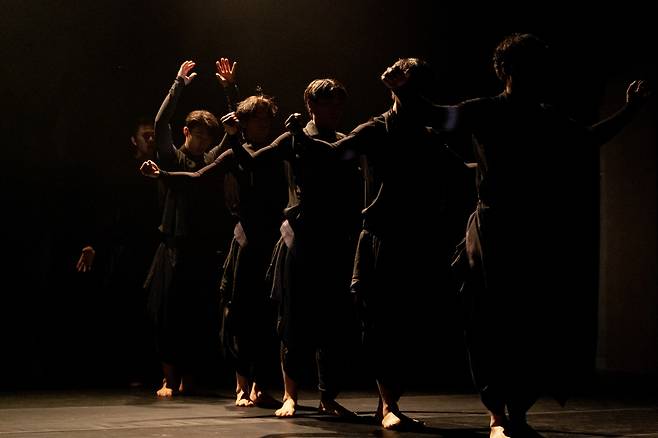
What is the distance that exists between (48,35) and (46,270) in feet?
4.74

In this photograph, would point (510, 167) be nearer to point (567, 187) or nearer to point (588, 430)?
point (567, 187)

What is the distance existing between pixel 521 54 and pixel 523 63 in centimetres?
3

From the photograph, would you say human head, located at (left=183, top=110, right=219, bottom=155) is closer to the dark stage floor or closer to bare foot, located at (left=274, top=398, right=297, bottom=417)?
the dark stage floor

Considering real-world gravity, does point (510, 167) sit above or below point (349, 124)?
below

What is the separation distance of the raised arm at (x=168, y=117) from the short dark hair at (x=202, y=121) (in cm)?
16

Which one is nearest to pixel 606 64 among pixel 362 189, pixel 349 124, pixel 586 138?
pixel 349 124

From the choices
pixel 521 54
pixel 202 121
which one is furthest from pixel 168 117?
pixel 521 54

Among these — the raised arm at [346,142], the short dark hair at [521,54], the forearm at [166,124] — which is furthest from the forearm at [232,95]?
the short dark hair at [521,54]

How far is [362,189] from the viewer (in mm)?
4621

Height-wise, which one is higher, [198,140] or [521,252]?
[198,140]

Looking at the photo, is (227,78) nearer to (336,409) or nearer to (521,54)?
(336,409)

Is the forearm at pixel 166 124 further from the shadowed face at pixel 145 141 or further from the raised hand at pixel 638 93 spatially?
the raised hand at pixel 638 93

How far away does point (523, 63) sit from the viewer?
3.51 m

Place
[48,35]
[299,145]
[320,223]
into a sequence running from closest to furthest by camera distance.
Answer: [299,145] < [320,223] < [48,35]
